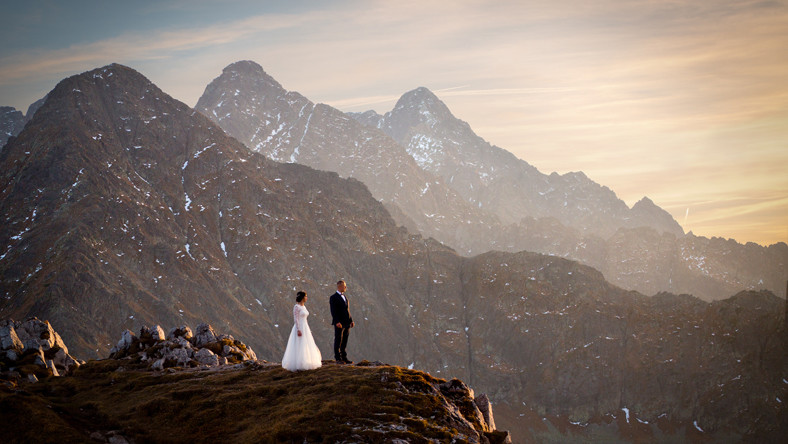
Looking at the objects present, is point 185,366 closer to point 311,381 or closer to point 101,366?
point 101,366

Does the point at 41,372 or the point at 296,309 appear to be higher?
the point at 296,309

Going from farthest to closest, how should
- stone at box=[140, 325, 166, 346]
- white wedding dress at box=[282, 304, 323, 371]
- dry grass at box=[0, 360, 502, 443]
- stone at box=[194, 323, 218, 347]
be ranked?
stone at box=[194, 323, 218, 347], stone at box=[140, 325, 166, 346], white wedding dress at box=[282, 304, 323, 371], dry grass at box=[0, 360, 502, 443]

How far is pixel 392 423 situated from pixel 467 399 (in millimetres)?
10511

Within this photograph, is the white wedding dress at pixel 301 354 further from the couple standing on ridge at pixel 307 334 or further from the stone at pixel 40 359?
the stone at pixel 40 359

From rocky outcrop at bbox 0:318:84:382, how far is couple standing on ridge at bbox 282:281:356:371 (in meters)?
32.6

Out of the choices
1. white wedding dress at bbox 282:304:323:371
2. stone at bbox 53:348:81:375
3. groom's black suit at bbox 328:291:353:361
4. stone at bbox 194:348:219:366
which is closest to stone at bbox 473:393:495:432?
groom's black suit at bbox 328:291:353:361

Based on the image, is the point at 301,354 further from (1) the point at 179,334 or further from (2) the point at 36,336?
(2) the point at 36,336

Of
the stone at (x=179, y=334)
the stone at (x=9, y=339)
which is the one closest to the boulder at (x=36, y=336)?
the stone at (x=9, y=339)

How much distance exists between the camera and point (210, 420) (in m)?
39.6

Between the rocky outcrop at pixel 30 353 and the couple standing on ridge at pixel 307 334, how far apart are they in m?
32.6

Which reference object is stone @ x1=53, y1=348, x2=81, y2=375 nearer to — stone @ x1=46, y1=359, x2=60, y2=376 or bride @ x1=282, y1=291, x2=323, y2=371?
stone @ x1=46, y1=359, x2=60, y2=376

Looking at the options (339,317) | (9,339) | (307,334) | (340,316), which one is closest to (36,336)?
(9,339)

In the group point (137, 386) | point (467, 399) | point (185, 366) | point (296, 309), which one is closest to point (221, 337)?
point (185, 366)

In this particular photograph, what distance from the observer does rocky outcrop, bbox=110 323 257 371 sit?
63906 millimetres
